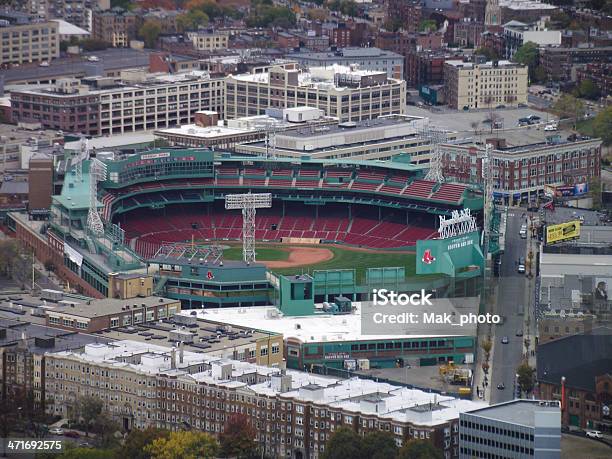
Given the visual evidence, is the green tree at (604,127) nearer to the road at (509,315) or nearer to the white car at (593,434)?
the road at (509,315)

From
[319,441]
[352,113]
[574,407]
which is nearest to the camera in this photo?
[319,441]

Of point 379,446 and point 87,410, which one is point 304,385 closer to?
point 379,446

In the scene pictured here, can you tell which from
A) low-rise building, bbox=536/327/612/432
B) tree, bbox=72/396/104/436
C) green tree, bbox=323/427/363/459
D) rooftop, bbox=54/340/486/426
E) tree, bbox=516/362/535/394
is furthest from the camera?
tree, bbox=516/362/535/394

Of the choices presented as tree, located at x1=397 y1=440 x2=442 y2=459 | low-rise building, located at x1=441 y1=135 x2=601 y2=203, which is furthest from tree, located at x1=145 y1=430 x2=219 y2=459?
low-rise building, located at x1=441 y1=135 x2=601 y2=203

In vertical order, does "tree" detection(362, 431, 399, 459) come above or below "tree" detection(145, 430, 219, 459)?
above

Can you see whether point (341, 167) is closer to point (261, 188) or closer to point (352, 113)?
point (261, 188)

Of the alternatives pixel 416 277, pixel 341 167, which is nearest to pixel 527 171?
pixel 341 167

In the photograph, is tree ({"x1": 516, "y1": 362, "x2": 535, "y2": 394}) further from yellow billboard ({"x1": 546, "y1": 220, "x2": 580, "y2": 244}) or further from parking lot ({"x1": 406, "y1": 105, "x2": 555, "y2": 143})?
parking lot ({"x1": 406, "y1": 105, "x2": 555, "y2": 143})
